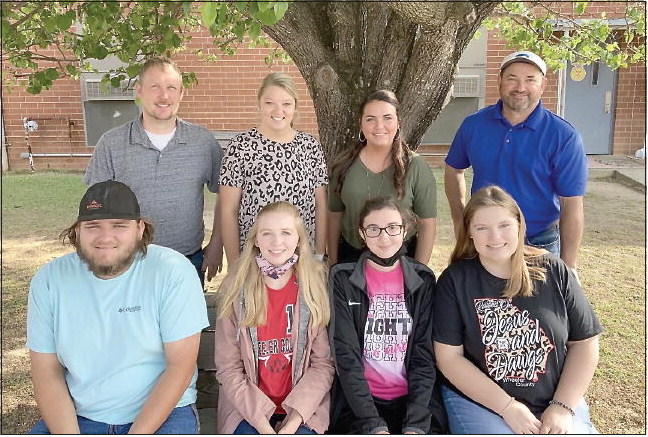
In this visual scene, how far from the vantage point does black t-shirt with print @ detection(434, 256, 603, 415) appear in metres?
2.84

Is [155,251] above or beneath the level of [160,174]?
beneath

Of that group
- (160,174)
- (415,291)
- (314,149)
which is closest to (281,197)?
(314,149)

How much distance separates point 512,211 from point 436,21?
3.83 ft

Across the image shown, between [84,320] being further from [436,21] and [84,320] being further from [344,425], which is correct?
[436,21]

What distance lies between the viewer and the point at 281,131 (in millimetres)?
3426

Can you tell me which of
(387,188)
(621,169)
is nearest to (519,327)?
(387,188)

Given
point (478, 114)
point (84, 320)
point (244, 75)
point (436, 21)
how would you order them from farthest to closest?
point (244, 75)
point (478, 114)
point (436, 21)
point (84, 320)

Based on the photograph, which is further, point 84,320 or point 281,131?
point 281,131

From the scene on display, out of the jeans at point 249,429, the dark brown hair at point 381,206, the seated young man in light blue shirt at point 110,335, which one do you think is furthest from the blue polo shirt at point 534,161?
the seated young man in light blue shirt at point 110,335

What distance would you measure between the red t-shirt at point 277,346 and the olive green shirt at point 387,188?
791mm

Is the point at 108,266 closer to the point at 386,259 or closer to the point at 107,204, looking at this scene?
the point at 107,204

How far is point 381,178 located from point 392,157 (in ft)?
0.44

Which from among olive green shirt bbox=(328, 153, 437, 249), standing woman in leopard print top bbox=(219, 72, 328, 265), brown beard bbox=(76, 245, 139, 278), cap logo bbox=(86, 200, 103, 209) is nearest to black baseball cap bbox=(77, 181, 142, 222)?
cap logo bbox=(86, 200, 103, 209)

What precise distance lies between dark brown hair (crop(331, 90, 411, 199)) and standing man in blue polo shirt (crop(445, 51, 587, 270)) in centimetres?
57
